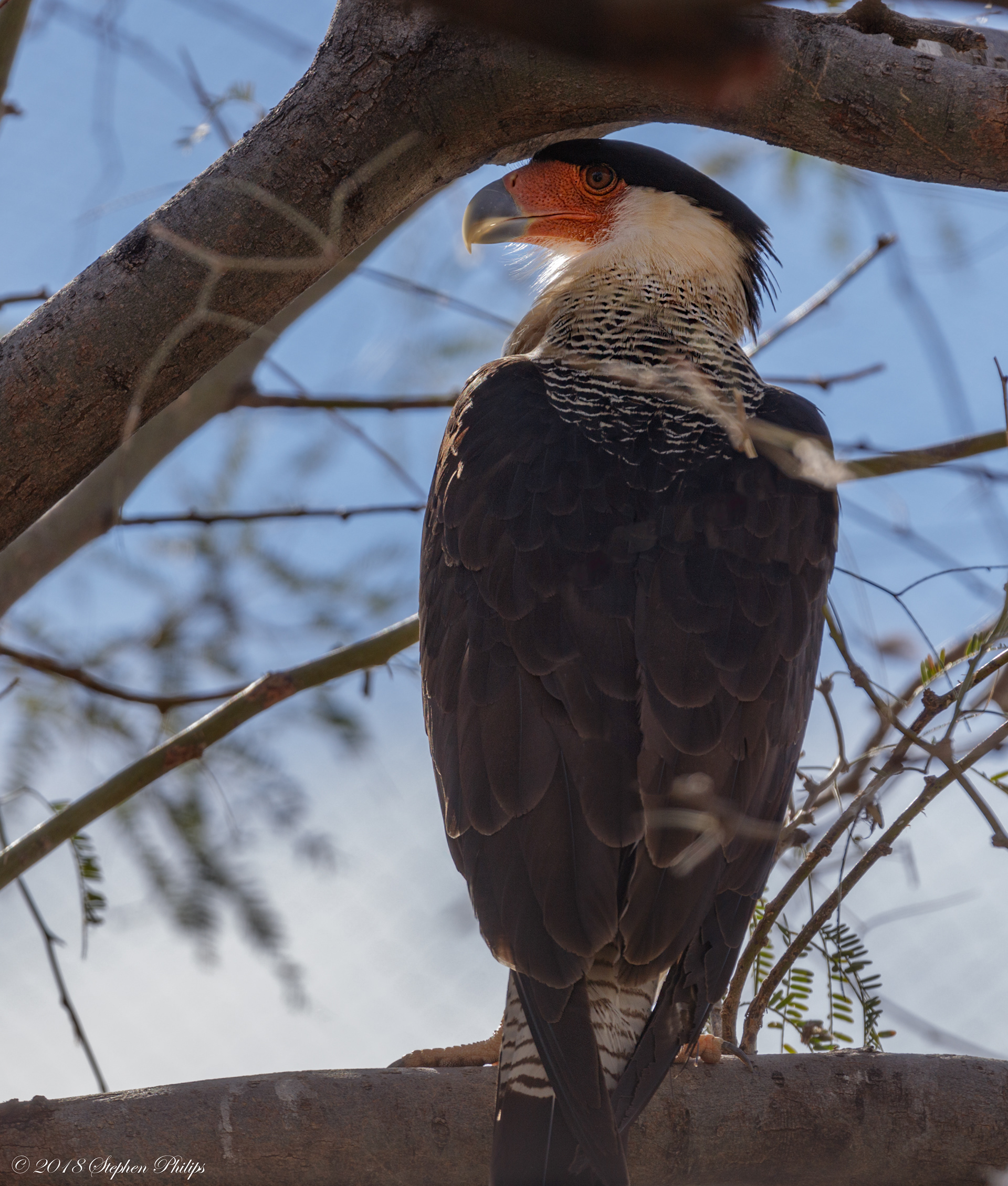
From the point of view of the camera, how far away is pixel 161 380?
180 cm

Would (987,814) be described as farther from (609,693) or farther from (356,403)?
(356,403)

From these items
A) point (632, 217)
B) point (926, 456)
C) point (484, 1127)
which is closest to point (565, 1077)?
point (484, 1127)

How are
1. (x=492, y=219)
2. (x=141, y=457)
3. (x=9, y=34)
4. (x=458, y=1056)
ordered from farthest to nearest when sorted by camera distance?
(x=141, y=457), (x=492, y=219), (x=9, y=34), (x=458, y=1056)

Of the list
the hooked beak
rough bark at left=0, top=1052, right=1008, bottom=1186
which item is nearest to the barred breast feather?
rough bark at left=0, top=1052, right=1008, bottom=1186

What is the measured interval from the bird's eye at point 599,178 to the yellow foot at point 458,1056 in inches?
83.1

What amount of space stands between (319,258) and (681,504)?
2.73 ft

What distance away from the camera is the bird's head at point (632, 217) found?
2902 millimetres

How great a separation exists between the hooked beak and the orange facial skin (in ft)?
0.07

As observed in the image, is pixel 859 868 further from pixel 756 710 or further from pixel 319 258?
pixel 319 258

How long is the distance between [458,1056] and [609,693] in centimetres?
77

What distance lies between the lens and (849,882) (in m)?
1.76

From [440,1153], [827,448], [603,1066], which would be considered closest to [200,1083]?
[440,1153]

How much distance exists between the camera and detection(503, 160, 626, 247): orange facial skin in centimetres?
294

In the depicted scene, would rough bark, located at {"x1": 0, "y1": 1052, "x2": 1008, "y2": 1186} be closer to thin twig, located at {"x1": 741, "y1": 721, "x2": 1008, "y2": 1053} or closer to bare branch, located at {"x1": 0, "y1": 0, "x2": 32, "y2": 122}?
thin twig, located at {"x1": 741, "y1": 721, "x2": 1008, "y2": 1053}
